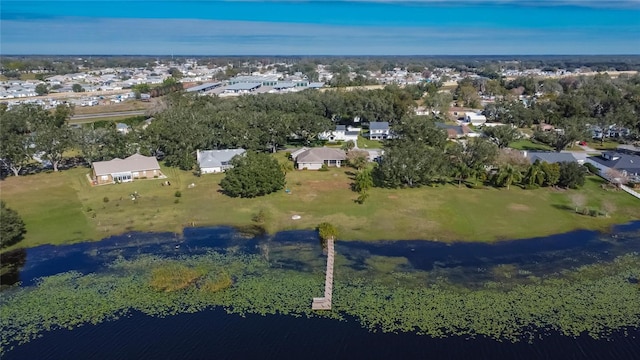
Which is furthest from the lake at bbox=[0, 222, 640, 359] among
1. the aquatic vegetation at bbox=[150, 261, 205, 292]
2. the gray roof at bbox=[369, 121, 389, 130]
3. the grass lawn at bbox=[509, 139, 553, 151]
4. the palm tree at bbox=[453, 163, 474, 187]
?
the gray roof at bbox=[369, 121, 389, 130]

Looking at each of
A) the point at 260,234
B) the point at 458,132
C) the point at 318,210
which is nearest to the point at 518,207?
the point at 318,210

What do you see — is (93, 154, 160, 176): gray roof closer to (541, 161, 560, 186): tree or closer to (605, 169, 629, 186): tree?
(541, 161, 560, 186): tree

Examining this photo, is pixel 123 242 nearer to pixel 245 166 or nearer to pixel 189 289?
pixel 189 289

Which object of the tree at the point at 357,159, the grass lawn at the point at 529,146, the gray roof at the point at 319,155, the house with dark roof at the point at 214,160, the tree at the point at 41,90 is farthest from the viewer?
the tree at the point at 41,90

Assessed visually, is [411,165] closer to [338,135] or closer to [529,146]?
[338,135]

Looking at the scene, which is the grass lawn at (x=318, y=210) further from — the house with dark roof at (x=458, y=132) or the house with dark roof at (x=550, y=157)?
the house with dark roof at (x=458, y=132)

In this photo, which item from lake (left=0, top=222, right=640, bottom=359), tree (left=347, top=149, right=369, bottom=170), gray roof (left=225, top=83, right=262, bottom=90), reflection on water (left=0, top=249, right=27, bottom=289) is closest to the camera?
lake (left=0, top=222, right=640, bottom=359)

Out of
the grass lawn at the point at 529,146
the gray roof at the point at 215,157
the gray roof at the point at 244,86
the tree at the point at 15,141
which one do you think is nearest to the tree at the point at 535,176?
the grass lawn at the point at 529,146
